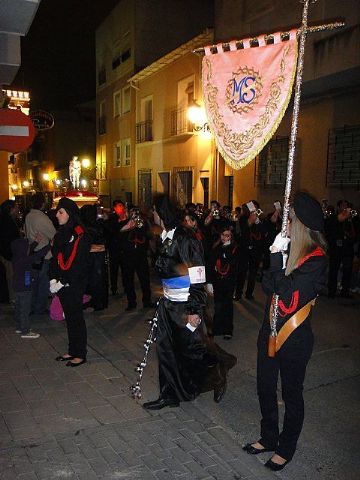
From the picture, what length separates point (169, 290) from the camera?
454 cm

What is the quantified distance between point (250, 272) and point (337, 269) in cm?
183

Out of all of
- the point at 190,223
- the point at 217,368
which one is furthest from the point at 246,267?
the point at 217,368

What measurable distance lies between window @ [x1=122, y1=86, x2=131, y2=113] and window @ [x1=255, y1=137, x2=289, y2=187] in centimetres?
1266

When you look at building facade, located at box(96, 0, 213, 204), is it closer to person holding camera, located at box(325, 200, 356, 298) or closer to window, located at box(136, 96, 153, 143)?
window, located at box(136, 96, 153, 143)

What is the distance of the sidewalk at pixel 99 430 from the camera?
3512 mm

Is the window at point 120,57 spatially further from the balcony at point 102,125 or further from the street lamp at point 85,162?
the street lamp at point 85,162

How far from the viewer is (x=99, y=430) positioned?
13.3 ft

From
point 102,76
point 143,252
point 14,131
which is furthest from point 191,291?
point 102,76

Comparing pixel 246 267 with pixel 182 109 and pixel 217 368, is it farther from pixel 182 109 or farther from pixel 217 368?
pixel 182 109

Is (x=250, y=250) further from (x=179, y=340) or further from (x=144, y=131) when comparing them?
(x=144, y=131)

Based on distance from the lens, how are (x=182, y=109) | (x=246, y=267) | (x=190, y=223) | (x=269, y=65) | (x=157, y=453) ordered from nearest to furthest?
(x=157, y=453), (x=269, y=65), (x=190, y=223), (x=246, y=267), (x=182, y=109)

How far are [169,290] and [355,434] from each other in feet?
7.09

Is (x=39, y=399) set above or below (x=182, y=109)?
below

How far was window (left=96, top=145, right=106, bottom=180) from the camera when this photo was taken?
2920 cm
